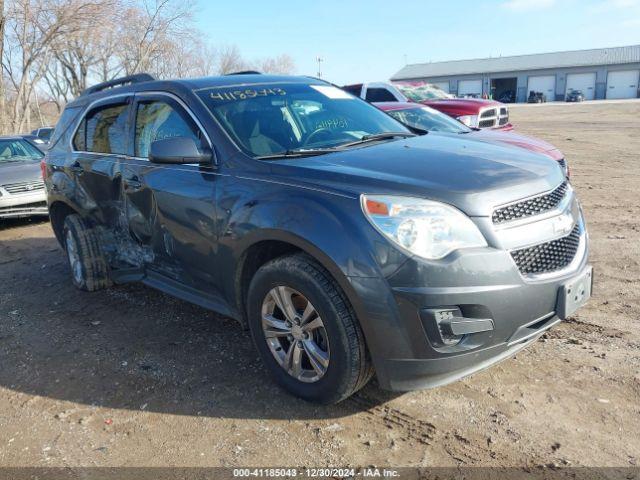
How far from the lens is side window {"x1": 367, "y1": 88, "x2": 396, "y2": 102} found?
1408 cm

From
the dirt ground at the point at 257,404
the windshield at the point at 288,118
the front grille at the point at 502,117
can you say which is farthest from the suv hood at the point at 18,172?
the front grille at the point at 502,117

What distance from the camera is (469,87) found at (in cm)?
7675

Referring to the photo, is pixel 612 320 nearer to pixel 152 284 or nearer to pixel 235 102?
pixel 235 102

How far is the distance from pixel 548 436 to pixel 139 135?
3424 millimetres

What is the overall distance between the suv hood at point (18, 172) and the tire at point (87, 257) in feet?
14.6

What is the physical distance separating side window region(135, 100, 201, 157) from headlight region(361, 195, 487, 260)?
60.9 inches

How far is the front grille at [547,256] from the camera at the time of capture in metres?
2.66

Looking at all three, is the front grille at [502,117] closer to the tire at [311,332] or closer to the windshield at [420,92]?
the windshield at [420,92]

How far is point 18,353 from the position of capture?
409 centimetres

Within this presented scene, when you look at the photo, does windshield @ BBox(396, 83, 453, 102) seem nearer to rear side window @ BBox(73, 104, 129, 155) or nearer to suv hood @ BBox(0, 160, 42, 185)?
suv hood @ BBox(0, 160, 42, 185)

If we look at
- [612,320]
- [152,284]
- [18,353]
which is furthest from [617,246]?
[18,353]

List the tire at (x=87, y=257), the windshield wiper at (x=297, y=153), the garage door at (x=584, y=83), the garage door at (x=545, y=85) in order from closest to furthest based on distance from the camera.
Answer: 1. the windshield wiper at (x=297, y=153)
2. the tire at (x=87, y=257)
3. the garage door at (x=584, y=83)
4. the garage door at (x=545, y=85)

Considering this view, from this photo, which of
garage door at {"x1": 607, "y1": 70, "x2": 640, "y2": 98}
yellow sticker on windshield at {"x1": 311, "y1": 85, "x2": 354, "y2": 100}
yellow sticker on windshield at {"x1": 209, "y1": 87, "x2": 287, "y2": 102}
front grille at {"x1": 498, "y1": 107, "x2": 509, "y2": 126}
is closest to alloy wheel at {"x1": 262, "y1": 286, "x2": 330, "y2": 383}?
yellow sticker on windshield at {"x1": 209, "y1": 87, "x2": 287, "y2": 102}

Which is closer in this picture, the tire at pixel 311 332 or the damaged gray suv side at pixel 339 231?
the damaged gray suv side at pixel 339 231
